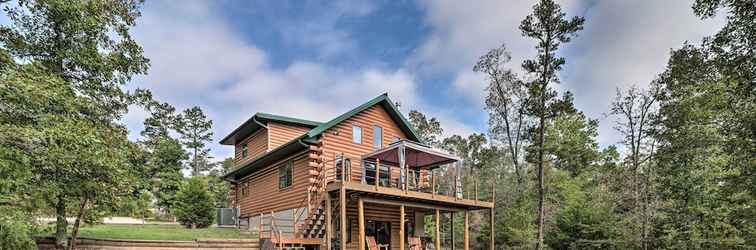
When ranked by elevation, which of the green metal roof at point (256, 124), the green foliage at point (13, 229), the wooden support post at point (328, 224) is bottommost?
the wooden support post at point (328, 224)

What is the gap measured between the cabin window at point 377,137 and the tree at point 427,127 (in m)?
18.2

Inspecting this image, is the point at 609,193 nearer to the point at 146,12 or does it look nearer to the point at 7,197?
the point at 146,12

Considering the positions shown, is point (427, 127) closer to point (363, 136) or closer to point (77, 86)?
point (363, 136)

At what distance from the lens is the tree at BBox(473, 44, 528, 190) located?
23781mm

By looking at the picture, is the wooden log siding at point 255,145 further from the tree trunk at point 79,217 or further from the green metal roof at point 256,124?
the tree trunk at point 79,217

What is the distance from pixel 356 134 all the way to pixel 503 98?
38.6 feet

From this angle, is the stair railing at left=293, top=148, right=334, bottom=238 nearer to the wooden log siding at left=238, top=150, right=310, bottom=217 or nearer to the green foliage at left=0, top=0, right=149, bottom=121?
the wooden log siding at left=238, top=150, right=310, bottom=217

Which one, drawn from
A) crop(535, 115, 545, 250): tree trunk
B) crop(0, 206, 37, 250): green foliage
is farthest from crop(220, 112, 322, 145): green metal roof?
crop(0, 206, 37, 250): green foliage

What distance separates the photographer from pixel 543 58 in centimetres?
1955

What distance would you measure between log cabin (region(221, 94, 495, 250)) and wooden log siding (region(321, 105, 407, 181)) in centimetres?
4

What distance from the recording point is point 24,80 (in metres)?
6.79

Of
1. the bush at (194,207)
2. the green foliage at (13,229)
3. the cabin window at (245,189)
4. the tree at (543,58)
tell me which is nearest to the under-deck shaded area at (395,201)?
the tree at (543,58)

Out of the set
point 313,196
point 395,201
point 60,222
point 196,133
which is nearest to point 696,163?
point 395,201

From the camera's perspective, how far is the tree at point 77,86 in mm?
7328
